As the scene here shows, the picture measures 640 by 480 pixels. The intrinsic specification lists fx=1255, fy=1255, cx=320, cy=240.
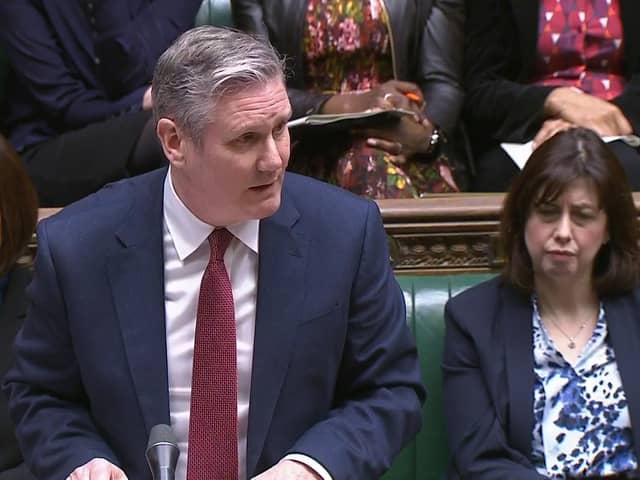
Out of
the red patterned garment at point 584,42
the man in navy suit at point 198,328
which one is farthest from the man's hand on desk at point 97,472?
the red patterned garment at point 584,42

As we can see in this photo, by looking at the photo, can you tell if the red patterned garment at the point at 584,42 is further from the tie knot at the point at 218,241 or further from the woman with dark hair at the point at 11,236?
the tie knot at the point at 218,241

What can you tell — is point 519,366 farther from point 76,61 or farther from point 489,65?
point 76,61

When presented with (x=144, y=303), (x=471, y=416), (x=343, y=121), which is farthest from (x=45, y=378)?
(x=343, y=121)

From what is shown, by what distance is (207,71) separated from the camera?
1476 millimetres

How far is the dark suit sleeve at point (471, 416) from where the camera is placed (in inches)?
80.1

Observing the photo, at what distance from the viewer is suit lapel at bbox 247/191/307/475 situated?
1590 millimetres

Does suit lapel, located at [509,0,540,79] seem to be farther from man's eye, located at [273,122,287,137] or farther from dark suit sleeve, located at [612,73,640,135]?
man's eye, located at [273,122,287,137]

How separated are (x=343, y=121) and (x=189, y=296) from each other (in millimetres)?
992

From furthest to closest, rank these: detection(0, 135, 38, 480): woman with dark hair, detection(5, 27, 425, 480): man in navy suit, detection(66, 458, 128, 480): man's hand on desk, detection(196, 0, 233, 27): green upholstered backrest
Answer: detection(196, 0, 233, 27): green upholstered backrest → detection(0, 135, 38, 480): woman with dark hair → detection(5, 27, 425, 480): man in navy suit → detection(66, 458, 128, 480): man's hand on desk

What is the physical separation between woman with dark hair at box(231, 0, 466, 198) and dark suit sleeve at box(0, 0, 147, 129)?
374 mm

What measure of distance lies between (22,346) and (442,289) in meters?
0.96

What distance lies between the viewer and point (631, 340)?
6.88ft

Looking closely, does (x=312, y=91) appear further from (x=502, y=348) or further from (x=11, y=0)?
(x=502, y=348)

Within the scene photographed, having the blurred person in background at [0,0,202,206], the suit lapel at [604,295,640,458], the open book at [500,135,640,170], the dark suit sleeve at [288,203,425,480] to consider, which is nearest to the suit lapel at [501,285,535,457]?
the suit lapel at [604,295,640,458]
